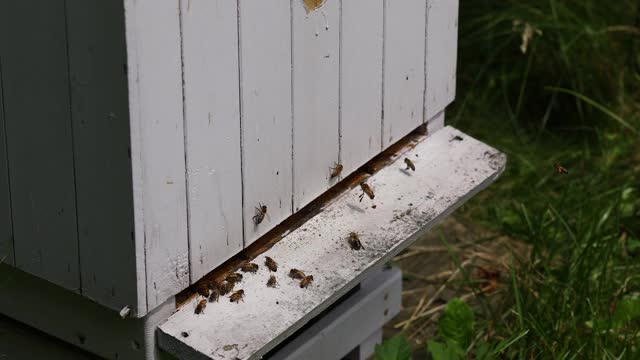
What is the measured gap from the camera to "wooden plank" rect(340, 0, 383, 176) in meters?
2.84

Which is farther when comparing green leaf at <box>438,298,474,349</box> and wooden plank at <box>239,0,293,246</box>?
green leaf at <box>438,298,474,349</box>

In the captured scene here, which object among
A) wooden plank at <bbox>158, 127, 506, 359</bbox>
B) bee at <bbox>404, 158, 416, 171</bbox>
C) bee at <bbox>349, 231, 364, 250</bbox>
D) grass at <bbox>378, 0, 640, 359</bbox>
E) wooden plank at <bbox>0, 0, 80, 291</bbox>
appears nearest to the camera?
wooden plank at <bbox>0, 0, 80, 291</bbox>

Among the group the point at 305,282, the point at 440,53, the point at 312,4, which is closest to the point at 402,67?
the point at 440,53

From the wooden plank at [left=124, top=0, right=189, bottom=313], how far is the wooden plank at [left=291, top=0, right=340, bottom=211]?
42cm

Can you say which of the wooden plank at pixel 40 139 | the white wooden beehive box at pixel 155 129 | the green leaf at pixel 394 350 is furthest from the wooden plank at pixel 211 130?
the green leaf at pixel 394 350

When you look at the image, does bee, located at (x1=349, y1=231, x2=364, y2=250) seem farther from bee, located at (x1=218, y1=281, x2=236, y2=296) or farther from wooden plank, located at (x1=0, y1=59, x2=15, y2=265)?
wooden plank, located at (x1=0, y1=59, x2=15, y2=265)

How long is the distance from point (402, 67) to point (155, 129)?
0.97 meters

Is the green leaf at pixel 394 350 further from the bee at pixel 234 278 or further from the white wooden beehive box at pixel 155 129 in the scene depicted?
the bee at pixel 234 278

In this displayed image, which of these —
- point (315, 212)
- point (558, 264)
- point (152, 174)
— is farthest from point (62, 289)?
point (558, 264)

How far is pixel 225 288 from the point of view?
8.39 feet

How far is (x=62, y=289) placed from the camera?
2586 mm

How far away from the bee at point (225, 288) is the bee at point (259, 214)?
16 cm

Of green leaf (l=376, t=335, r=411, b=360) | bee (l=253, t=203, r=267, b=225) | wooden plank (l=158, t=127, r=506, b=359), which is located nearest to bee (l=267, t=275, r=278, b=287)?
wooden plank (l=158, t=127, r=506, b=359)

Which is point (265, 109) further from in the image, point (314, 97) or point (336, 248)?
point (336, 248)
